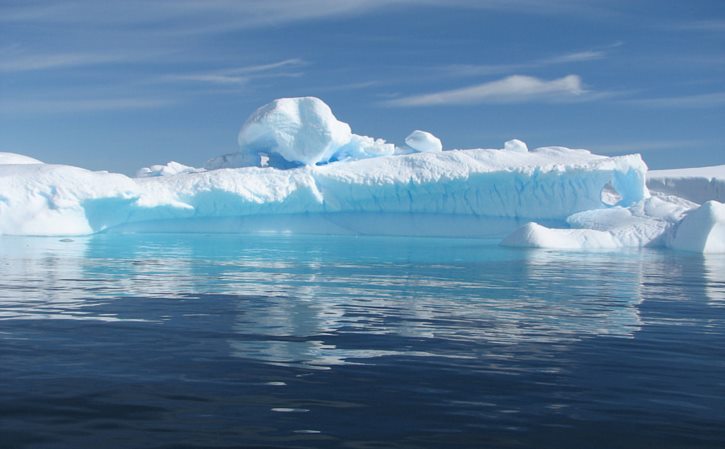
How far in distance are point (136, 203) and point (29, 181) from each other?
3.64 metres

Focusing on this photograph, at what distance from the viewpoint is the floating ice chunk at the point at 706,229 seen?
65.6 ft

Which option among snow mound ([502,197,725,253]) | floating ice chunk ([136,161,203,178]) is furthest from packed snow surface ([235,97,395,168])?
snow mound ([502,197,725,253])

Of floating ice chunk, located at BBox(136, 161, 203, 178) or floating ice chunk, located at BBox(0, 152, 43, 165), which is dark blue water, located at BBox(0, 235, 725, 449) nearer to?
floating ice chunk, located at BBox(0, 152, 43, 165)

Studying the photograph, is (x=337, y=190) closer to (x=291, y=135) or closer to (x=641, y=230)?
(x=291, y=135)

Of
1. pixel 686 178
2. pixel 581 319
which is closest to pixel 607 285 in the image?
pixel 581 319

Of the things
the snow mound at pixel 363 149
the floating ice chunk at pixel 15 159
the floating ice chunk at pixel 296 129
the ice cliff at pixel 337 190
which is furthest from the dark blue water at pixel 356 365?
the snow mound at pixel 363 149

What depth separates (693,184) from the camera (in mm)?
31641

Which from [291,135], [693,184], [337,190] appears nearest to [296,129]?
[291,135]

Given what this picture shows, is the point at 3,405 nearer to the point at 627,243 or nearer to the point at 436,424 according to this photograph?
the point at 436,424

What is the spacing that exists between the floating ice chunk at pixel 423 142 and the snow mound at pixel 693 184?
9334 mm

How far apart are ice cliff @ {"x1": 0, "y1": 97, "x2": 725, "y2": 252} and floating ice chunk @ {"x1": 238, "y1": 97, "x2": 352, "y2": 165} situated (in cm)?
4

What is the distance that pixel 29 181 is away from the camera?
2327 cm

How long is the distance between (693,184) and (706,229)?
12425mm

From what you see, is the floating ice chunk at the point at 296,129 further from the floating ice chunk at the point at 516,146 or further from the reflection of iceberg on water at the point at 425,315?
the reflection of iceberg on water at the point at 425,315
